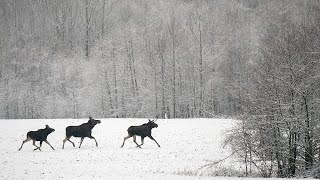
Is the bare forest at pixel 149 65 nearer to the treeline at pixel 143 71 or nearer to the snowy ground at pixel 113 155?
the treeline at pixel 143 71

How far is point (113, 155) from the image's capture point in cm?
2120

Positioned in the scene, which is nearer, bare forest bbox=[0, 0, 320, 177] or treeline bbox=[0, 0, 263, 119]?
bare forest bbox=[0, 0, 320, 177]

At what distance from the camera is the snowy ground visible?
16.2 meters

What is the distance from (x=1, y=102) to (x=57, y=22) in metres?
28.8

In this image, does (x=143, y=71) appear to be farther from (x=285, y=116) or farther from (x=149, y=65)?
(x=285, y=116)

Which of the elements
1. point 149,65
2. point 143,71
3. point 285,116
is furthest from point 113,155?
point 143,71

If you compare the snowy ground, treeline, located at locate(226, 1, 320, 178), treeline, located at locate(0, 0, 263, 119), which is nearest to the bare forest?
treeline, located at locate(0, 0, 263, 119)

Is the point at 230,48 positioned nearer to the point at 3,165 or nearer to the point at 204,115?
the point at 204,115

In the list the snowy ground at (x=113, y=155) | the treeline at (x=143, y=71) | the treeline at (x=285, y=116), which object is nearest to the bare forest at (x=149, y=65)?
the treeline at (x=143, y=71)

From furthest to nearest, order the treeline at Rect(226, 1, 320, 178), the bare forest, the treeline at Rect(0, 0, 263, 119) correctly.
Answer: the treeline at Rect(0, 0, 263, 119) < the bare forest < the treeline at Rect(226, 1, 320, 178)

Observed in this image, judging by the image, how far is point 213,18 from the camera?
66.9 metres

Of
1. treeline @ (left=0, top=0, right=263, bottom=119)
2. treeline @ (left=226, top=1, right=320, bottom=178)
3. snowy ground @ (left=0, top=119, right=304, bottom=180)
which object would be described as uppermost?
treeline @ (left=0, top=0, right=263, bottom=119)

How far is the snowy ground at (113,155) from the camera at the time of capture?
16.2m

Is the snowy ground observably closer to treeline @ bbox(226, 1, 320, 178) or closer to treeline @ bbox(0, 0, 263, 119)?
treeline @ bbox(226, 1, 320, 178)
